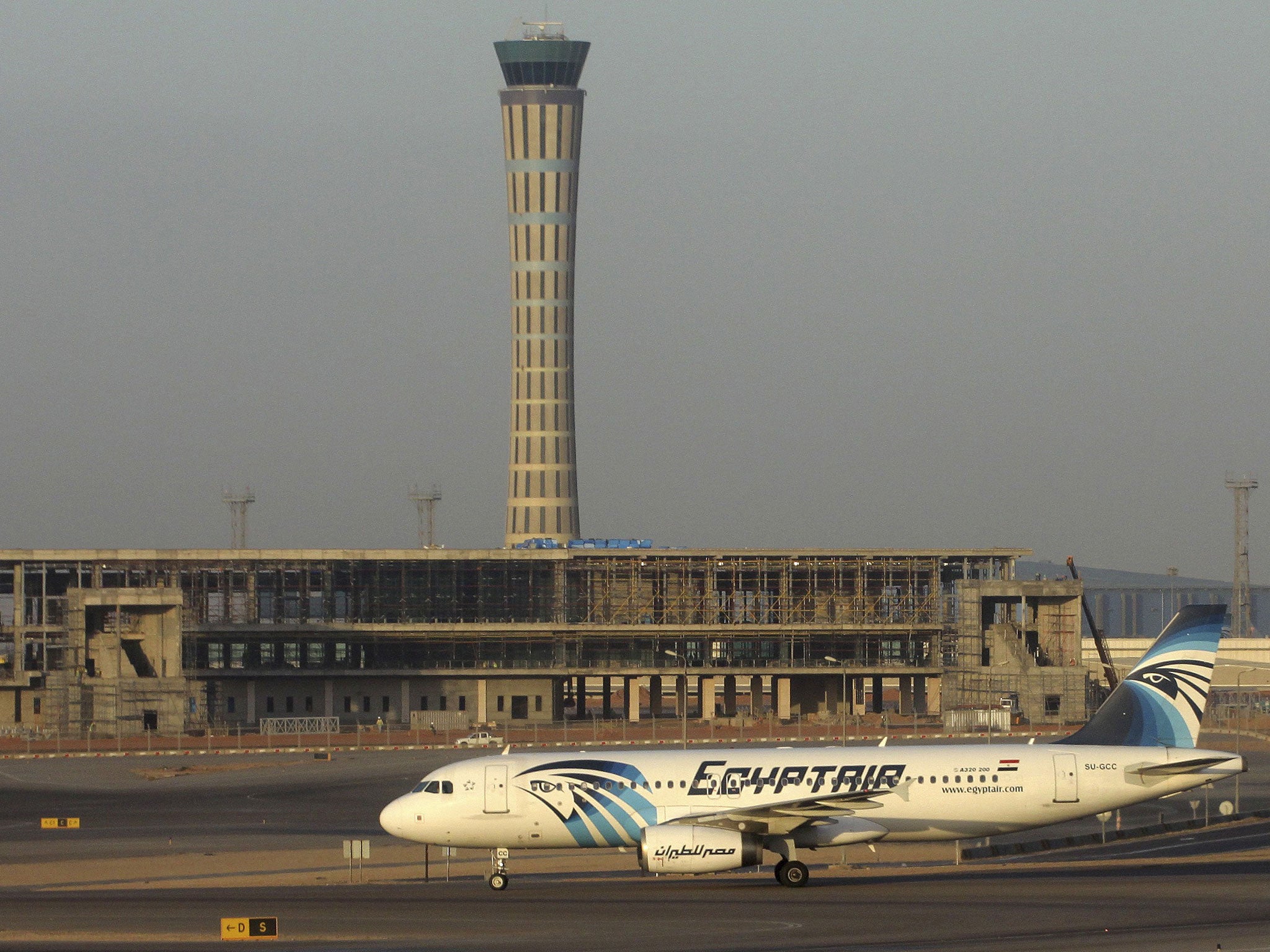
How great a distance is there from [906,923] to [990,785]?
31.1 ft

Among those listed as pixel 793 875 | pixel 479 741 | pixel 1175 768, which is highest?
pixel 1175 768

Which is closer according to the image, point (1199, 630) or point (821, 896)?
point (821, 896)

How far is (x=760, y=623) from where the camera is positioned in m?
162

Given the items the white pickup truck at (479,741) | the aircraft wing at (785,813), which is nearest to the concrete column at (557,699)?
the white pickup truck at (479,741)

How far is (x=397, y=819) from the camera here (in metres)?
54.4

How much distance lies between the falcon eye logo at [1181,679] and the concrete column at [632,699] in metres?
110

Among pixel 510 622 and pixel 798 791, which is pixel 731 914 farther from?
pixel 510 622

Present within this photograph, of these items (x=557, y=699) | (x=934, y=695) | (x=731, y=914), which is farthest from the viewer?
(x=934, y=695)

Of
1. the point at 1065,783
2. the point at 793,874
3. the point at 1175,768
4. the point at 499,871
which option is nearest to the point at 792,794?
the point at 793,874

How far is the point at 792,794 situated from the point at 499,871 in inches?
345

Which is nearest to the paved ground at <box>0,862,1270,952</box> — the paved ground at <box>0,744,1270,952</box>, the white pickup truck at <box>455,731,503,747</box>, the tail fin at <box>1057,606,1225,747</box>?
the paved ground at <box>0,744,1270,952</box>

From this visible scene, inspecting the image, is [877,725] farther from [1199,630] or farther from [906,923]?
[906,923]

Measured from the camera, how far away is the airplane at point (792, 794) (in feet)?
174

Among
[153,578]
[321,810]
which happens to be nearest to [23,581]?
[153,578]
